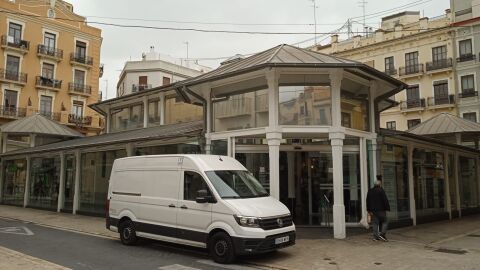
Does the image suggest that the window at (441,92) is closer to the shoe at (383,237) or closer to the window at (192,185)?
the shoe at (383,237)

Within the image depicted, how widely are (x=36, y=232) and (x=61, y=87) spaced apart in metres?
34.0

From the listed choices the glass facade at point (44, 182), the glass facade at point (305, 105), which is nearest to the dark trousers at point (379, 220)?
the glass facade at point (305, 105)

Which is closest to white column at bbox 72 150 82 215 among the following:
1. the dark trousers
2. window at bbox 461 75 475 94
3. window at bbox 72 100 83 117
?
the dark trousers

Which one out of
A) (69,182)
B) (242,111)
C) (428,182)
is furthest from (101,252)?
(428,182)

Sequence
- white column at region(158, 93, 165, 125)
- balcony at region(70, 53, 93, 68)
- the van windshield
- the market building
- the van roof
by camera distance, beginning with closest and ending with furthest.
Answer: the van windshield → the van roof → the market building → white column at region(158, 93, 165, 125) → balcony at region(70, 53, 93, 68)

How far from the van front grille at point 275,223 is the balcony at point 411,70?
34.1 m

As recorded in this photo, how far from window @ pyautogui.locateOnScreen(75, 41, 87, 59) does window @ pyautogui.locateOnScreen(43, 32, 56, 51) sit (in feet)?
8.79

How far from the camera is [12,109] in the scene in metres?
40.9

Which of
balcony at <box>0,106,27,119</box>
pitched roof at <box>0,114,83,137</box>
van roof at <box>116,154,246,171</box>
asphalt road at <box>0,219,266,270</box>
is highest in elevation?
balcony at <box>0,106,27,119</box>

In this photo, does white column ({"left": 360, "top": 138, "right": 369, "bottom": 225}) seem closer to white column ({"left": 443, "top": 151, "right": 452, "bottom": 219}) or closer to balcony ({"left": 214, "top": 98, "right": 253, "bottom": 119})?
balcony ({"left": 214, "top": 98, "right": 253, "bottom": 119})

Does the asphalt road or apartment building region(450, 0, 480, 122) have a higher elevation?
apartment building region(450, 0, 480, 122)

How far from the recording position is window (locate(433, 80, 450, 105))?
38156 mm

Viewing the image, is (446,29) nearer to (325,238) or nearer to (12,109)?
(325,238)

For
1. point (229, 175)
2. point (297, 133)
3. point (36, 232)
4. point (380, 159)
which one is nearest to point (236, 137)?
point (297, 133)
